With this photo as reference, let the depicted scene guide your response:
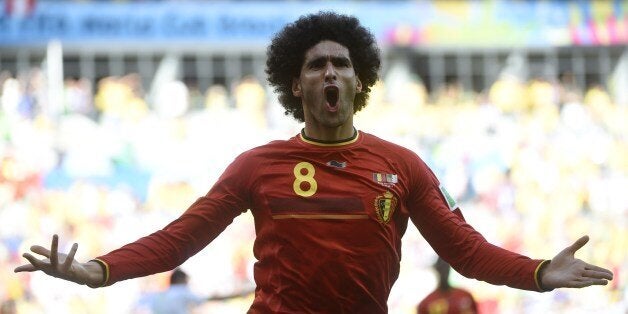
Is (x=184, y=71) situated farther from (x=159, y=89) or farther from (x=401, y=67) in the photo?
(x=401, y=67)

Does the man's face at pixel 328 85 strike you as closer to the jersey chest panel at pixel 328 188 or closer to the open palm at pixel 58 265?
the jersey chest panel at pixel 328 188

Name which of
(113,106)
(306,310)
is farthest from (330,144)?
(113,106)

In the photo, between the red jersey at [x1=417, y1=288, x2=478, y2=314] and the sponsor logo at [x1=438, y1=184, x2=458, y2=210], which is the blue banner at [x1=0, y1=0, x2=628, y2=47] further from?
the sponsor logo at [x1=438, y1=184, x2=458, y2=210]

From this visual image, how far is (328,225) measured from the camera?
5359 mm

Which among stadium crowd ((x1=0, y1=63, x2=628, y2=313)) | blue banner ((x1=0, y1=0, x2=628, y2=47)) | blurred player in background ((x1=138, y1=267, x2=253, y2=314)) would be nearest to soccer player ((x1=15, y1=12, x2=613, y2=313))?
blurred player in background ((x1=138, y1=267, x2=253, y2=314))

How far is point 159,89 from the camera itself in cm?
1920

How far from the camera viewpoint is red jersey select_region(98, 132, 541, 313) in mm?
5320

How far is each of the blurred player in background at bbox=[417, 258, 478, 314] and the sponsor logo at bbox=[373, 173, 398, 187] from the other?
4.08 m

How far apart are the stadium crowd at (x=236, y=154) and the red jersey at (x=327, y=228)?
8.27 metres

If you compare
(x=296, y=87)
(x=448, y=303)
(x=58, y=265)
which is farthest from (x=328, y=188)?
(x=448, y=303)

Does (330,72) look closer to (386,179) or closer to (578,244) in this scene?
(386,179)

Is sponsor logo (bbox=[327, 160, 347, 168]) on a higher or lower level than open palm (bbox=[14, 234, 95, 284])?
higher

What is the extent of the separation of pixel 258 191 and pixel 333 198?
12.6 inches

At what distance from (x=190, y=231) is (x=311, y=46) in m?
0.95
